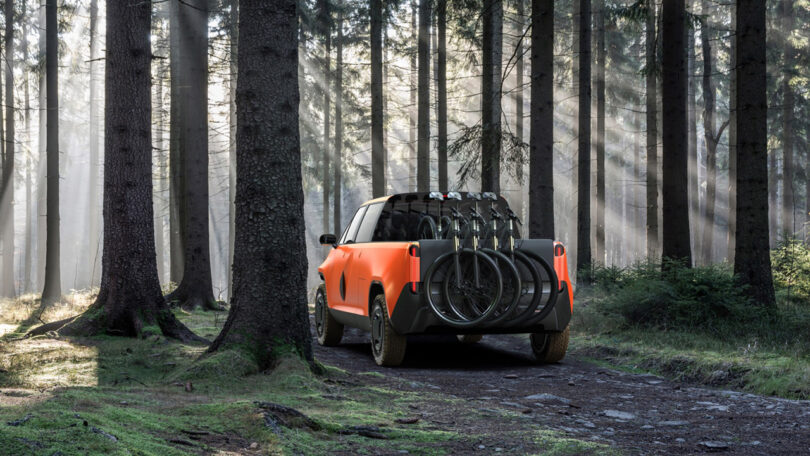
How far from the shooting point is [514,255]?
878cm

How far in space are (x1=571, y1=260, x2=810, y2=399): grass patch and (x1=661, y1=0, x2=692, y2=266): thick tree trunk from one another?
3.11ft

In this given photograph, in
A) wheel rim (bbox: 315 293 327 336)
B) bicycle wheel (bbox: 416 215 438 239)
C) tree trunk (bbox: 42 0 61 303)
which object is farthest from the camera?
tree trunk (bbox: 42 0 61 303)

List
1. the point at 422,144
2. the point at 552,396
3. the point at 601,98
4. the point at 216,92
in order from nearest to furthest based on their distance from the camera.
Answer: the point at 552,396
the point at 422,144
the point at 601,98
the point at 216,92

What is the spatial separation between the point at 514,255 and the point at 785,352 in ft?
11.6

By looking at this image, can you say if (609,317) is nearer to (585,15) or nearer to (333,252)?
(333,252)

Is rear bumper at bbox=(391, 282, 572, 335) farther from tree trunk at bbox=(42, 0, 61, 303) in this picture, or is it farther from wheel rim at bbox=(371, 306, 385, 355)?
tree trunk at bbox=(42, 0, 61, 303)

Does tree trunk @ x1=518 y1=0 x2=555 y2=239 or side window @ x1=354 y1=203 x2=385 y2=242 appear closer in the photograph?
side window @ x1=354 y1=203 x2=385 y2=242

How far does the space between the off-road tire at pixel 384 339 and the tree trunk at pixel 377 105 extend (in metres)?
12.8

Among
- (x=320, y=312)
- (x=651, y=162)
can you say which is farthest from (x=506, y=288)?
(x=651, y=162)

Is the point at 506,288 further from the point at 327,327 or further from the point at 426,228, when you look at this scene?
the point at 327,327

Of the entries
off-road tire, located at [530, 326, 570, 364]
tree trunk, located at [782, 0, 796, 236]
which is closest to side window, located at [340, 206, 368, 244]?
off-road tire, located at [530, 326, 570, 364]

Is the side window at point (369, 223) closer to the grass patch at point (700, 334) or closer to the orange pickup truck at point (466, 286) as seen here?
the orange pickup truck at point (466, 286)

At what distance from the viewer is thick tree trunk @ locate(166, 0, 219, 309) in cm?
1544

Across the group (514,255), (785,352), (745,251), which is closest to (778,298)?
(745,251)
